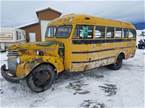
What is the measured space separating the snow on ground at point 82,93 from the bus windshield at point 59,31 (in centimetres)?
172

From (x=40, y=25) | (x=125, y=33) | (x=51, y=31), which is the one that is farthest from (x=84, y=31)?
(x=40, y=25)

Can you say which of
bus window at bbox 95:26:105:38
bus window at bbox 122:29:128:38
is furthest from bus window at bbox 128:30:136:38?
bus window at bbox 95:26:105:38

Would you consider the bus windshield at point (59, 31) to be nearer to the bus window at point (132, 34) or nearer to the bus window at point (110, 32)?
the bus window at point (110, 32)

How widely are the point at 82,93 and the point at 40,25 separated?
2024cm

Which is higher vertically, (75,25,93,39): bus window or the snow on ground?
(75,25,93,39): bus window

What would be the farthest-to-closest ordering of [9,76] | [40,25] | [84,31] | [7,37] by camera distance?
[40,25]
[7,37]
[84,31]
[9,76]

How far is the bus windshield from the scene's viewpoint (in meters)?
6.61

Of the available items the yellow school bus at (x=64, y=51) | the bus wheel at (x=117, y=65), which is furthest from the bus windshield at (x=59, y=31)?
the bus wheel at (x=117, y=65)

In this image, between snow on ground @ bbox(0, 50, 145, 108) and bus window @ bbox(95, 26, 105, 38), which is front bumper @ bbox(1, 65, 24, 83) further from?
bus window @ bbox(95, 26, 105, 38)

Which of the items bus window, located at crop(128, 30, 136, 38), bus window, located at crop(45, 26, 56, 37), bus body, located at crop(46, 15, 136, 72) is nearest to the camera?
bus body, located at crop(46, 15, 136, 72)

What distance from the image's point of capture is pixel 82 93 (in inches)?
228

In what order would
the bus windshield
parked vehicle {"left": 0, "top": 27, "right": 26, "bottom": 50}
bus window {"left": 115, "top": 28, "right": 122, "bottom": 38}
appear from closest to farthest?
the bus windshield → bus window {"left": 115, "top": 28, "right": 122, "bottom": 38} → parked vehicle {"left": 0, "top": 27, "right": 26, "bottom": 50}

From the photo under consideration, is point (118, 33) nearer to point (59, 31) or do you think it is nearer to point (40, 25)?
point (59, 31)

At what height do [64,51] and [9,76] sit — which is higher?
[64,51]
